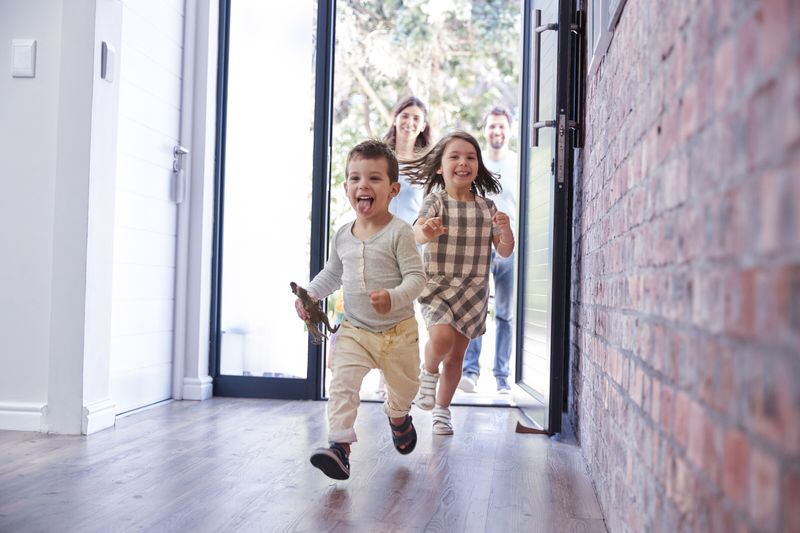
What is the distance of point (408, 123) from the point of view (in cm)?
454

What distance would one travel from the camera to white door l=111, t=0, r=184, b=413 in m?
3.36

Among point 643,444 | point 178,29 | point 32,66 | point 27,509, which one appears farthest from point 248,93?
point 643,444

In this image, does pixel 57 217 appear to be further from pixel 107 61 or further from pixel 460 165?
pixel 460 165

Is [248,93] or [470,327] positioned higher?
[248,93]

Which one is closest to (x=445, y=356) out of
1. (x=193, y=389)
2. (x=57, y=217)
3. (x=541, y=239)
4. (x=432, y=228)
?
(x=432, y=228)

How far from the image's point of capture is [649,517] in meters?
1.33

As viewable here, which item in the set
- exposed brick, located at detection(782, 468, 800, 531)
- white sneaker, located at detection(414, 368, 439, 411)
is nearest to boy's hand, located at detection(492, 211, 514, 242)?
white sneaker, located at detection(414, 368, 439, 411)

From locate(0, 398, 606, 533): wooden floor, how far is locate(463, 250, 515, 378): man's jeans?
64.6 inches

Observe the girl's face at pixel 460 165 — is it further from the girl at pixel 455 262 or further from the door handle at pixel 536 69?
the door handle at pixel 536 69

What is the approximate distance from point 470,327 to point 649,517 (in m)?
2.01

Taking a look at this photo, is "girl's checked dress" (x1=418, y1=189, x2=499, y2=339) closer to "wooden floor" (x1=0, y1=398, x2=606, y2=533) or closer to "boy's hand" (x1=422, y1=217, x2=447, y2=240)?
"boy's hand" (x1=422, y1=217, x2=447, y2=240)

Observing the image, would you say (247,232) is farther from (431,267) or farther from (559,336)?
(559,336)

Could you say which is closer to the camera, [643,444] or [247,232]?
[643,444]

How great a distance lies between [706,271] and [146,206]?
3009 mm
